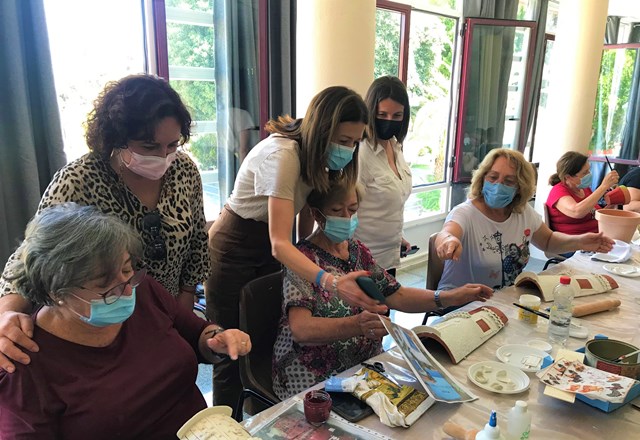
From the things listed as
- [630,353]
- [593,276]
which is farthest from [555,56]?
[630,353]

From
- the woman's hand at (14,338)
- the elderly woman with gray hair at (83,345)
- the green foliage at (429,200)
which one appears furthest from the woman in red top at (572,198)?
the woman's hand at (14,338)

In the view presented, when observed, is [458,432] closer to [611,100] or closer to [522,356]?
[522,356]

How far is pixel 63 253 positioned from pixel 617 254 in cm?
248

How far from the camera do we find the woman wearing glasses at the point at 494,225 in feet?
7.29

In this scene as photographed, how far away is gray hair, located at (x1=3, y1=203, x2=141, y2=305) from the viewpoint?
111 cm

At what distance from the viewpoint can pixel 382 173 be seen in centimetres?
233

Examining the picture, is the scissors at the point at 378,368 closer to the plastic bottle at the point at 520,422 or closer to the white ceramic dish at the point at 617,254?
the plastic bottle at the point at 520,422

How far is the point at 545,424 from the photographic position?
1166 mm

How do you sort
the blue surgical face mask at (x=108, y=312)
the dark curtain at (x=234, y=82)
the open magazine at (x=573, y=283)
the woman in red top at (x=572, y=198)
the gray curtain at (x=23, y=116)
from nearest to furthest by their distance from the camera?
the blue surgical face mask at (x=108, y=312) < the open magazine at (x=573, y=283) < the gray curtain at (x=23, y=116) < the dark curtain at (x=234, y=82) < the woman in red top at (x=572, y=198)

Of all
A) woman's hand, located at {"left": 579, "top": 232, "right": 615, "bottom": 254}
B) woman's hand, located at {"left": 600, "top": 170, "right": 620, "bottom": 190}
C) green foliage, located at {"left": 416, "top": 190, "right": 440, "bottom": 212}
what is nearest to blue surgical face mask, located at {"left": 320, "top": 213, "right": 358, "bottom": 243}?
woman's hand, located at {"left": 579, "top": 232, "right": 615, "bottom": 254}

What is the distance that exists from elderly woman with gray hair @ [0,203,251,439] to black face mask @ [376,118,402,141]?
1.39 m

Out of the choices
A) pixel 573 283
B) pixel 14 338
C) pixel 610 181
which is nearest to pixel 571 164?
pixel 610 181

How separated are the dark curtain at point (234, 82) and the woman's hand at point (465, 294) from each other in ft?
6.20

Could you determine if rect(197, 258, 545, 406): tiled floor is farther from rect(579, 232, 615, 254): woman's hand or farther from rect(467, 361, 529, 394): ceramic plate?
rect(467, 361, 529, 394): ceramic plate
